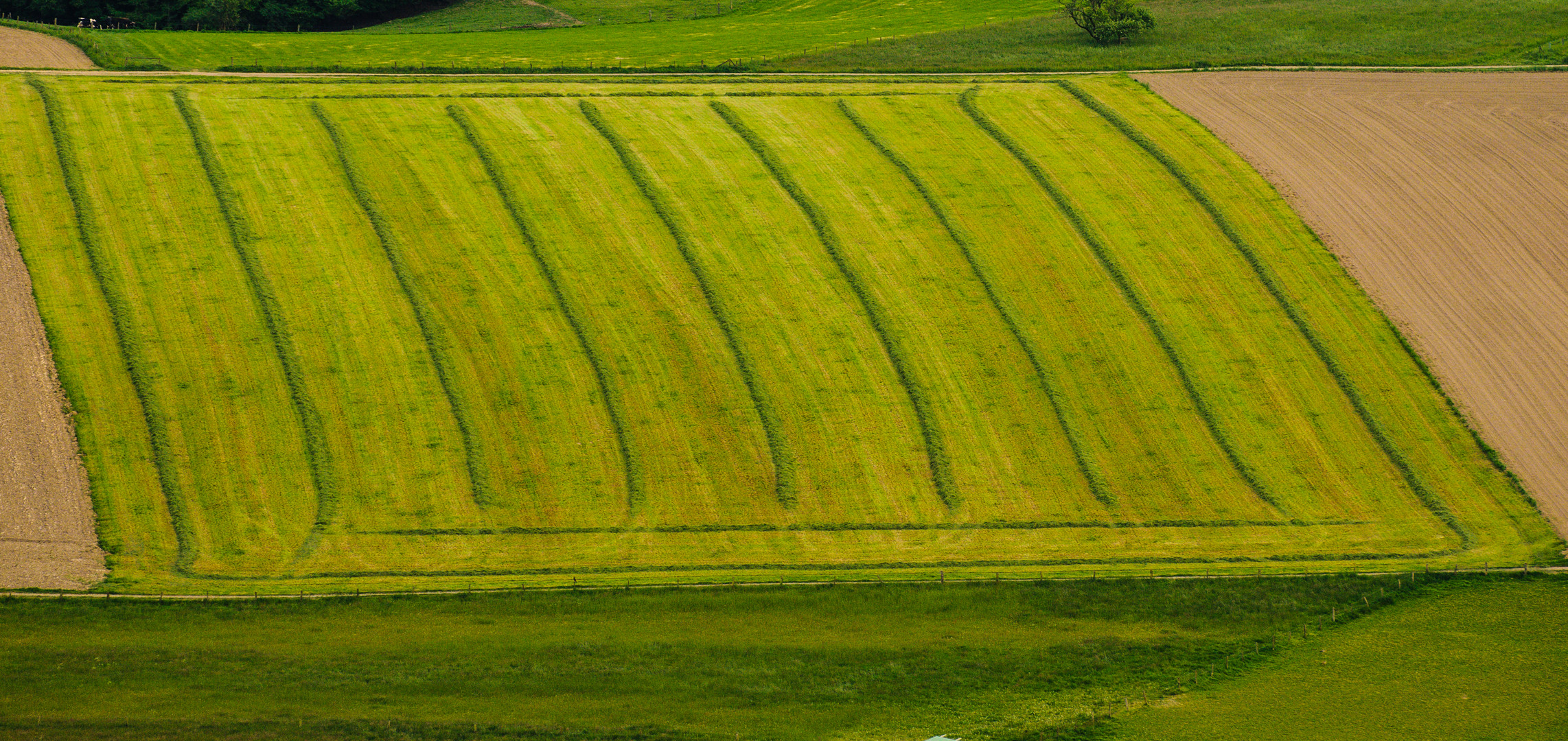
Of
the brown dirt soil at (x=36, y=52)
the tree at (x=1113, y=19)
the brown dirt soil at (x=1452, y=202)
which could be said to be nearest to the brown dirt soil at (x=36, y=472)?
the brown dirt soil at (x=36, y=52)

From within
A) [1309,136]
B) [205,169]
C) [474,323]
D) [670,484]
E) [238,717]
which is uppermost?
[1309,136]

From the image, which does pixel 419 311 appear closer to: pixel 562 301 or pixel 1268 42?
pixel 562 301

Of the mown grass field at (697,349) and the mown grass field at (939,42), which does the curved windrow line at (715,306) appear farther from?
the mown grass field at (939,42)

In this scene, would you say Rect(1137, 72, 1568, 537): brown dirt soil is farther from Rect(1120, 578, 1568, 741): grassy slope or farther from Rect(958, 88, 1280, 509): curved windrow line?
Rect(958, 88, 1280, 509): curved windrow line

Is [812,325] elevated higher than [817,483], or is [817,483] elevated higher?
[812,325]

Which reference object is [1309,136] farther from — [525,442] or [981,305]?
[525,442]

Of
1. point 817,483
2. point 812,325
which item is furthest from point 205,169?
point 817,483
